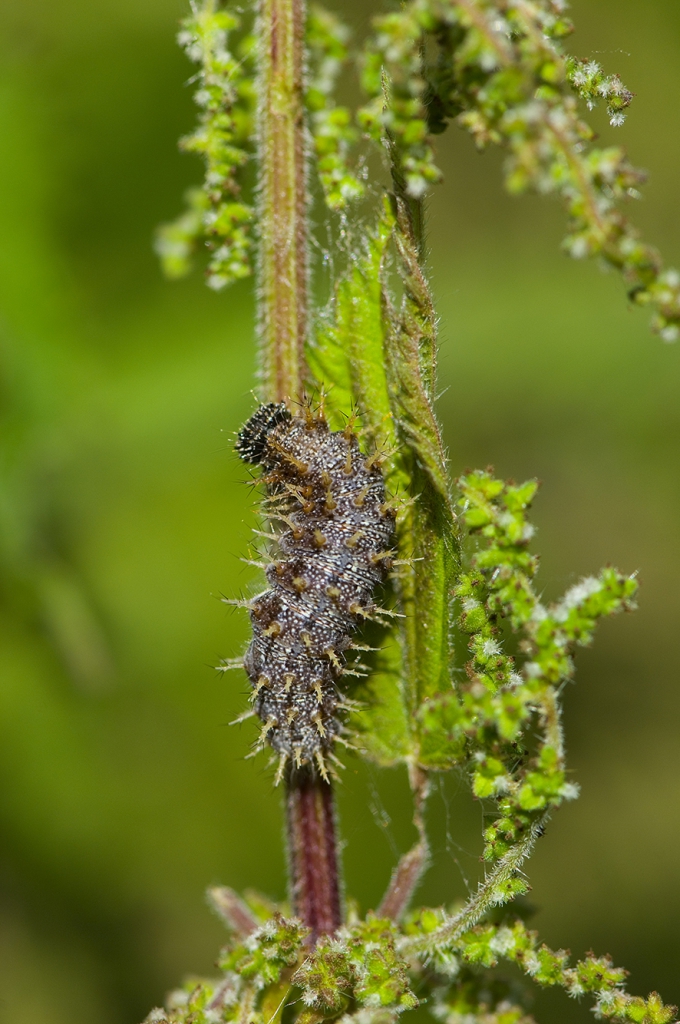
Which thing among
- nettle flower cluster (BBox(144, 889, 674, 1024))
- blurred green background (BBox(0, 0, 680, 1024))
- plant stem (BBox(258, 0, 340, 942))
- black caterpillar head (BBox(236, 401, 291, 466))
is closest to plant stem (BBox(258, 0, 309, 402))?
plant stem (BBox(258, 0, 340, 942))

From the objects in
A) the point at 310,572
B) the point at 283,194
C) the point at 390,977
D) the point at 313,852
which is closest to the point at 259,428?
the point at 310,572

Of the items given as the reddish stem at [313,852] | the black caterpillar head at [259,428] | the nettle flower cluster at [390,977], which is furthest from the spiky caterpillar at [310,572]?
the nettle flower cluster at [390,977]

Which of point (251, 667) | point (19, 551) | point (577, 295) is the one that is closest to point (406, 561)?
point (251, 667)

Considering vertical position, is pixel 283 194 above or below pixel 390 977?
above

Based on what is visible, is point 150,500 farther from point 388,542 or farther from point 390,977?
point 390,977

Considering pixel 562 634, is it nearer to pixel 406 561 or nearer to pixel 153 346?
pixel 406 561

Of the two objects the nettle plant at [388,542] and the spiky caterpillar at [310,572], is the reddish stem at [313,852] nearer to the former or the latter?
the nettle plant at [388,542]

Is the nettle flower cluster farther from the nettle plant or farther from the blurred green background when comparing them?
the blurred green background
